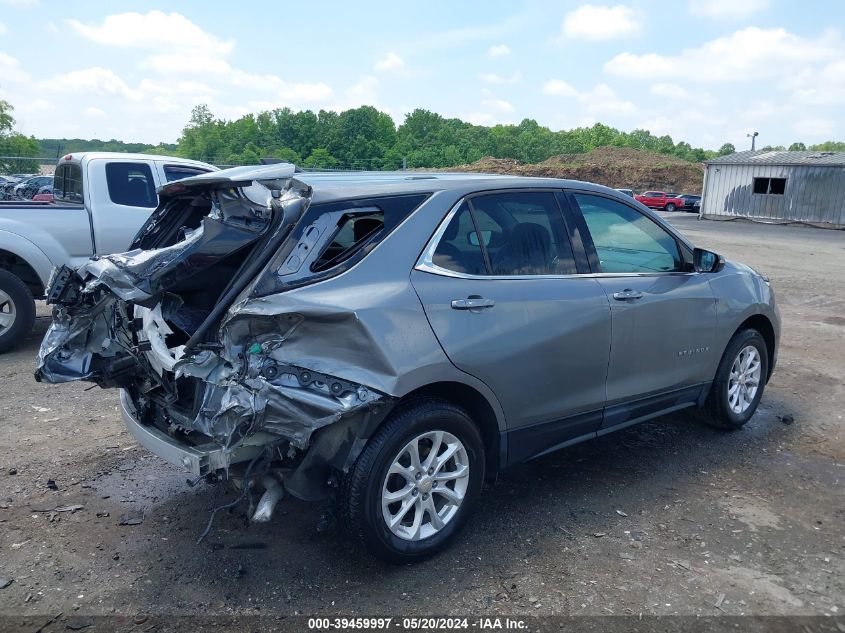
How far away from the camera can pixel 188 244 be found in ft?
11.1

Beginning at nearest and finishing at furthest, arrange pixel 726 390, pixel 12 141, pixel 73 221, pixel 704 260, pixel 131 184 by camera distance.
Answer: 1. pixel 704 260
2. pixel 726 390
3. pixel 73 221
4. pixel 131 184
5. pixel 12 141

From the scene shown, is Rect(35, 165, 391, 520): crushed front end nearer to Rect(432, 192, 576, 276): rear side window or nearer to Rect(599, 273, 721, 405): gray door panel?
Rect(432, 192, 576, 276): rear side window

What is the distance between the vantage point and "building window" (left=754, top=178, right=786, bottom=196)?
104 ft

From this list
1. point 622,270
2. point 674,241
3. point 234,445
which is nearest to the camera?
point 234,445

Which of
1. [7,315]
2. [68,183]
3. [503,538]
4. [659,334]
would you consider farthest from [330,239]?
[68,183]

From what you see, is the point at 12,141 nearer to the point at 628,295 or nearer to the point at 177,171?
the point at 177,171

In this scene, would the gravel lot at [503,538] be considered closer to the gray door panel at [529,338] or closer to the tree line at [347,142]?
the gray door panel at [529,338]

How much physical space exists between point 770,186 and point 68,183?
103 ft

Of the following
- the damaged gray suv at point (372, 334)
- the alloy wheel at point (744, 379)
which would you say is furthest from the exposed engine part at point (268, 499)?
the alloy wheel at point (744, 379)

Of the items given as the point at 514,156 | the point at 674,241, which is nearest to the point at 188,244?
the point at 674,241

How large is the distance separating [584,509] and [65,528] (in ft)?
9.34

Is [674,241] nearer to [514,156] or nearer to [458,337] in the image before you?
[458,337]

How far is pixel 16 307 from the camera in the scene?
6969 mm

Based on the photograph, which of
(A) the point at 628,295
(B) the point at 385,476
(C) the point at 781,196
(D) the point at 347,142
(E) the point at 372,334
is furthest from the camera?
(D) the point at 347,142
